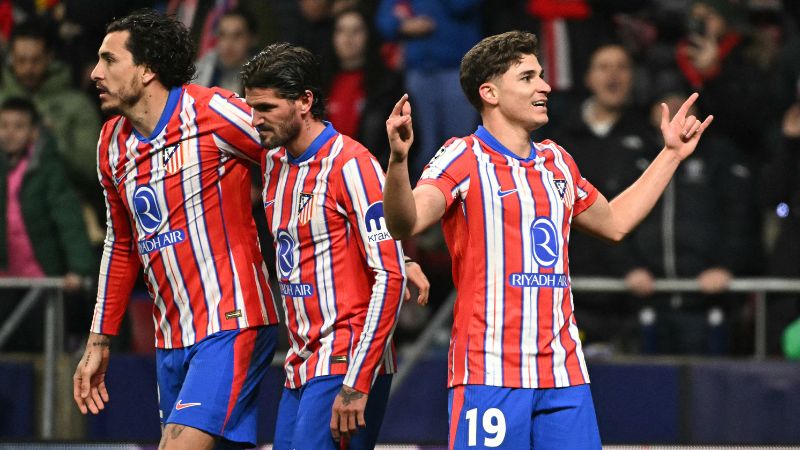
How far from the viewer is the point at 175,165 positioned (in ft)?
16.1

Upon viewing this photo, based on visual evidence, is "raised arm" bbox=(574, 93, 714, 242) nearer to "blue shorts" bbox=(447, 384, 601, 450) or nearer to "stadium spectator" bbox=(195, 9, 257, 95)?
"blue shorts" bbox=(447, 384, 601, 450)

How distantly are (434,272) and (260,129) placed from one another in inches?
139

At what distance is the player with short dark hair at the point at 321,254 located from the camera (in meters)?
4.64

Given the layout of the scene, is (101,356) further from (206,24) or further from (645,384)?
(206,24)

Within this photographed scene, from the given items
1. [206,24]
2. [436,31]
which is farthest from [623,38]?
[206,24]

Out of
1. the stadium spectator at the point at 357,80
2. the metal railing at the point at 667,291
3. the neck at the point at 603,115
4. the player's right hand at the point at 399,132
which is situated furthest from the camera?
the stadium spectator at the point at 357,80

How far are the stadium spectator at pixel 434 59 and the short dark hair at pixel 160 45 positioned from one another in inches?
133

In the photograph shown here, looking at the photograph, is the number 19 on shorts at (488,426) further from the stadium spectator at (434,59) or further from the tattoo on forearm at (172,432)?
the stadium spectator at (434,59)

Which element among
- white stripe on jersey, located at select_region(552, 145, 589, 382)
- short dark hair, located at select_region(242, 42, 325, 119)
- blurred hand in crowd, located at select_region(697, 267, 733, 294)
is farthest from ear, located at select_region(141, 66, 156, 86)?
blurred hand in crowd, located at select_region(697, 267, 733, 294)

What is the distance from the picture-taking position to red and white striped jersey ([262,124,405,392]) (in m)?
4.65

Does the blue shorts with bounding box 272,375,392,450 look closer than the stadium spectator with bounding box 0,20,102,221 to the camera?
Yes

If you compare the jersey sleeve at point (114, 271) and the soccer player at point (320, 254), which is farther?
the jersey sleeve at point (114, 271)

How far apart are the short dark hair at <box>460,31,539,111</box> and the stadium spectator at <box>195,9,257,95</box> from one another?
12.4 feet

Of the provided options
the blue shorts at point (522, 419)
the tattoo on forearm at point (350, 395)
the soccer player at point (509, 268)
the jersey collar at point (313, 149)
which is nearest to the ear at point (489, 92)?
the soccer player at point (509, 268)
